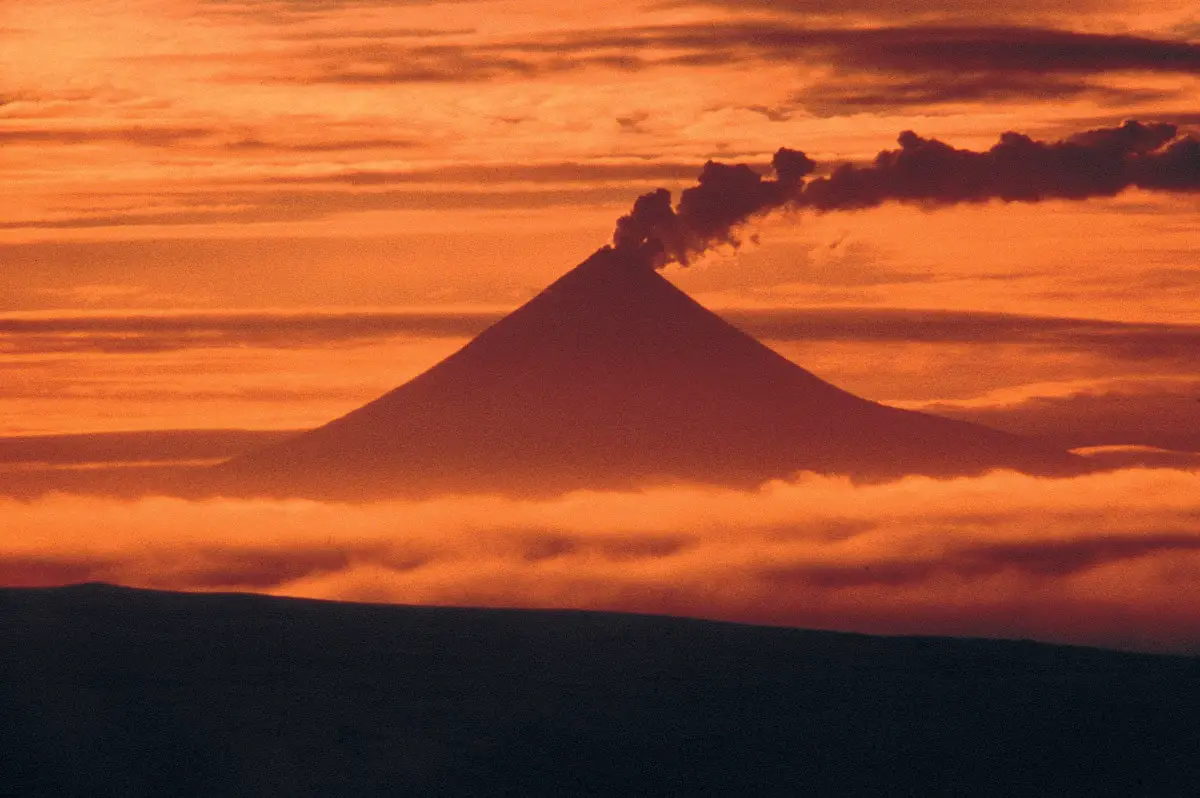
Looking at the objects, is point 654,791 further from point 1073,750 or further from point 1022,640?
point 1022,640

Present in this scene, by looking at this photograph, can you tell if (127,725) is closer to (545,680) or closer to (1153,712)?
(545,680)

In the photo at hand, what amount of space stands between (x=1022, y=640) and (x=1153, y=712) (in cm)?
1039

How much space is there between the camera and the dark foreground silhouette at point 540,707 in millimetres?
53062

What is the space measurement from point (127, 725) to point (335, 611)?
15133mm

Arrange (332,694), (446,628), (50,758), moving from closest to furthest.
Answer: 1. (50,758)
2. (332,694)
3. (446,628)

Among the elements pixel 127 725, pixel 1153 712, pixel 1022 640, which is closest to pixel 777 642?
pixel 1022 640

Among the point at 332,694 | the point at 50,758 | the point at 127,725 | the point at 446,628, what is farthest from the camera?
the point at 446,628

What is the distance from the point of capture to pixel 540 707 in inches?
2311

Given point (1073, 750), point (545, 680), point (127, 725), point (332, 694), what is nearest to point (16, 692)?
point (127, 725)

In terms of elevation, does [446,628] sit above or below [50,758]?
above

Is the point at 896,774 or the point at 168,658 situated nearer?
the point at 896,774

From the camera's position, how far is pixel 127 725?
5447cm

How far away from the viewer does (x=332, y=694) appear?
→ 58.3m

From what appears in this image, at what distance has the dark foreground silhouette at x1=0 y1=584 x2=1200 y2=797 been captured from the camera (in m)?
53.1
